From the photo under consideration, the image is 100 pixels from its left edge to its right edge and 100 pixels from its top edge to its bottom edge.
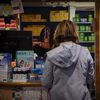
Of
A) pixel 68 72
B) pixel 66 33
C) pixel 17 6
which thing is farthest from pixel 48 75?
pixel 17 6

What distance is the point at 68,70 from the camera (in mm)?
3268

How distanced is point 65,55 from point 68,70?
0.57 feet

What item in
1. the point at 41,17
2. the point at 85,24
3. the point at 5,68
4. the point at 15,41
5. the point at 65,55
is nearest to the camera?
the point at 65,55

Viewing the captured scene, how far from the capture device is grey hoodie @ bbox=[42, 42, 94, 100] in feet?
10.6

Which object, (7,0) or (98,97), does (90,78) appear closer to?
(98,97)

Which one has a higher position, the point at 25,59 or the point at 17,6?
the point at 17,6

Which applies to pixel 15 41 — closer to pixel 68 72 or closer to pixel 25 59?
pixel 25 59

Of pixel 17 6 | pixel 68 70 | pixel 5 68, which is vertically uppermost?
pixel 17 6

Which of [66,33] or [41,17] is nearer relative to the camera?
[66,33]

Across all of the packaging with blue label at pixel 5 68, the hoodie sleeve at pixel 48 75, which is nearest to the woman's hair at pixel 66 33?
the hoodie sleeve at pixel 48 75

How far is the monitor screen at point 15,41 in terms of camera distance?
4.29 m

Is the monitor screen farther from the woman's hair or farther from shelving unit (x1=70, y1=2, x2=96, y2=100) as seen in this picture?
shelving unit (x1=70, y1=2, x2=96, y2=100)

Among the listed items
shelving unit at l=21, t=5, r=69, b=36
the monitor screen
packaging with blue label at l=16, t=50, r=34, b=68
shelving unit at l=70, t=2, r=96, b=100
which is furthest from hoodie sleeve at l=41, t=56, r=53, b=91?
shelving unit at l=70, t=2, r=96, b=100

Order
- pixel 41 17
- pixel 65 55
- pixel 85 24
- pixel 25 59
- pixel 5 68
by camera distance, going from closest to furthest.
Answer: pixel 65 55
pixel 5 68
pixel 25 59
pixel 41 17
pixel 85 24
